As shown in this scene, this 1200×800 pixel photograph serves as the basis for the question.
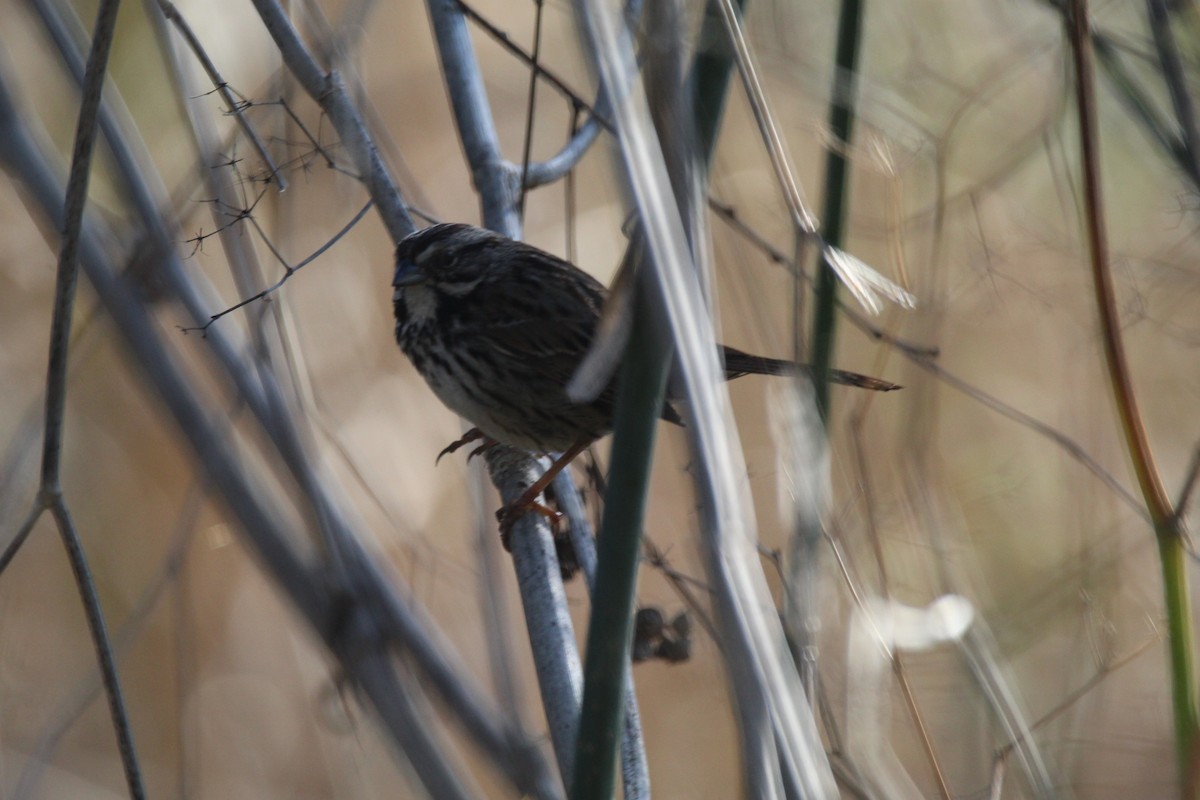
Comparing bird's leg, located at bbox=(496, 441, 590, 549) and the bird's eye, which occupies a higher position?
the bird's eye

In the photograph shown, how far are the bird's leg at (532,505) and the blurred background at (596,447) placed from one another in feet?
0.29

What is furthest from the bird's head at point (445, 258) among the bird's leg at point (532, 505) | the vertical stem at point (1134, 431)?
the vertical stem at point (1134, 431)

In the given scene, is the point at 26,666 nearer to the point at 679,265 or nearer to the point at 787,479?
the point at 787,479

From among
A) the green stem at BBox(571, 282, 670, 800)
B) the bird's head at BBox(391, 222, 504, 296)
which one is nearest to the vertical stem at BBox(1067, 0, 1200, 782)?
the green stem at BBox(571, 282, 670, 800)

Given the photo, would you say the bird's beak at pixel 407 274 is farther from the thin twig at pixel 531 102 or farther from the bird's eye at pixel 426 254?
the thin twig at pixel 531 102

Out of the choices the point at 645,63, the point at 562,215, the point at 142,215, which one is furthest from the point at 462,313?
the point at 645,63

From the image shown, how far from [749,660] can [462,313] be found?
2.36 m

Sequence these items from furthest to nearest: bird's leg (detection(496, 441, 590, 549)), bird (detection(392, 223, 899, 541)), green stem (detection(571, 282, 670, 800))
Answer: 1. bird (detection(392, 223, 899, 541))
2. bird's leg (detection(496, 441, 590, 549))
3. green stem (detection(571, 282, 670, 800))

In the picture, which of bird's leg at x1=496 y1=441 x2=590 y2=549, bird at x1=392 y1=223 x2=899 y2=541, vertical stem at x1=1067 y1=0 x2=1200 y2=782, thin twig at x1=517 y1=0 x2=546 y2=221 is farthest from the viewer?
bird at x1=392 y1=223 x2=899 y2=541

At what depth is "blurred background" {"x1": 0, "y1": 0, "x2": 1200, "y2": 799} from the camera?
2412mm

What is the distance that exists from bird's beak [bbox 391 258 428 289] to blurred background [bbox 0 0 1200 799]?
0.19 meters

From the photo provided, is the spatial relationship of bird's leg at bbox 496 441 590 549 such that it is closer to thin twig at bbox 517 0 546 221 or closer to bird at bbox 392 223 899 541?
bird at bbox 392 223 899 541

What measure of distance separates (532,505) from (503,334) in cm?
71

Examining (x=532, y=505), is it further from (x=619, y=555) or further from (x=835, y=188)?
(x=619, y=555)
